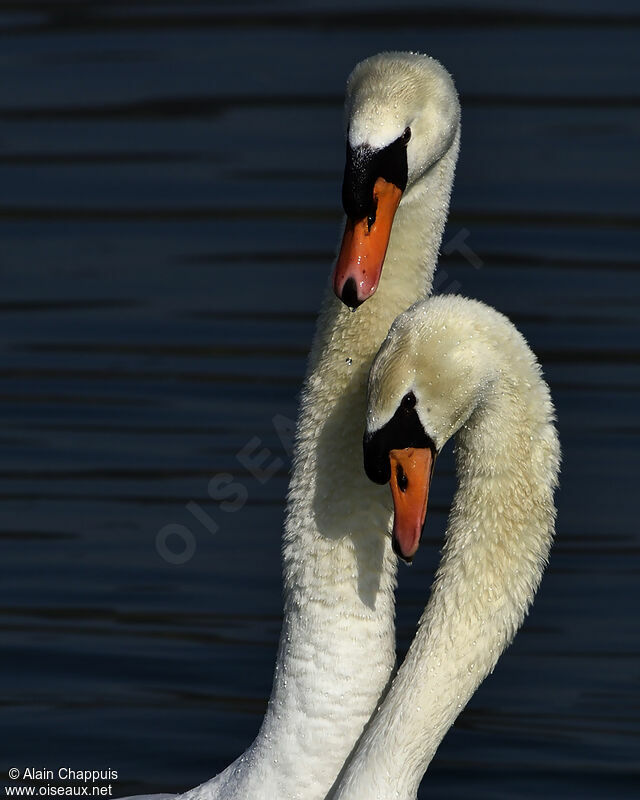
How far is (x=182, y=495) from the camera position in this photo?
970 cm

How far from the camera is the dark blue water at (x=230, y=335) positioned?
8.38 meters

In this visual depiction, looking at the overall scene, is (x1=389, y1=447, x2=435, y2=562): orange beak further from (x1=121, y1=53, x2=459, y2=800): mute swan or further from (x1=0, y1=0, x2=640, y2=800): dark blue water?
(x1=0, y1=0, x2=640, y2=800): dark blue water

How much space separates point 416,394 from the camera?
19.0ft

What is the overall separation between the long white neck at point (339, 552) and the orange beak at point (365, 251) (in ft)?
1.36

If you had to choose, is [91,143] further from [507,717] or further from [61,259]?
[507,717]

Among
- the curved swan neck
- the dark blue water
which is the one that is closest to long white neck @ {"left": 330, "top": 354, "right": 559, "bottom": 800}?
the curved swan neck

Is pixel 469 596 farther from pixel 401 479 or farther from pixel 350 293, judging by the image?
pixel 350 293

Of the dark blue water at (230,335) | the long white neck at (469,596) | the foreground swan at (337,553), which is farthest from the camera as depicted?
the dark blue water at (230,335)

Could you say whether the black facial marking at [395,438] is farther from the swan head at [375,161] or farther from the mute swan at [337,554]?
the mute swan at [337,554]

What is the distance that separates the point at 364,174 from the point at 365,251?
22 cm

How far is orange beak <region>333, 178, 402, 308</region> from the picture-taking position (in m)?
6.00

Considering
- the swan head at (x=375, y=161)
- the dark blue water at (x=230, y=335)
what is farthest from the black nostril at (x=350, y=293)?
the dark blue water at (x=230, y=335)

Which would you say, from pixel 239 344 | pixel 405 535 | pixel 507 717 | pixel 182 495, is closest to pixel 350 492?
pixel 405 535

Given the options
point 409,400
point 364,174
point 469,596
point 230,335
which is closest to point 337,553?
point 469,596
